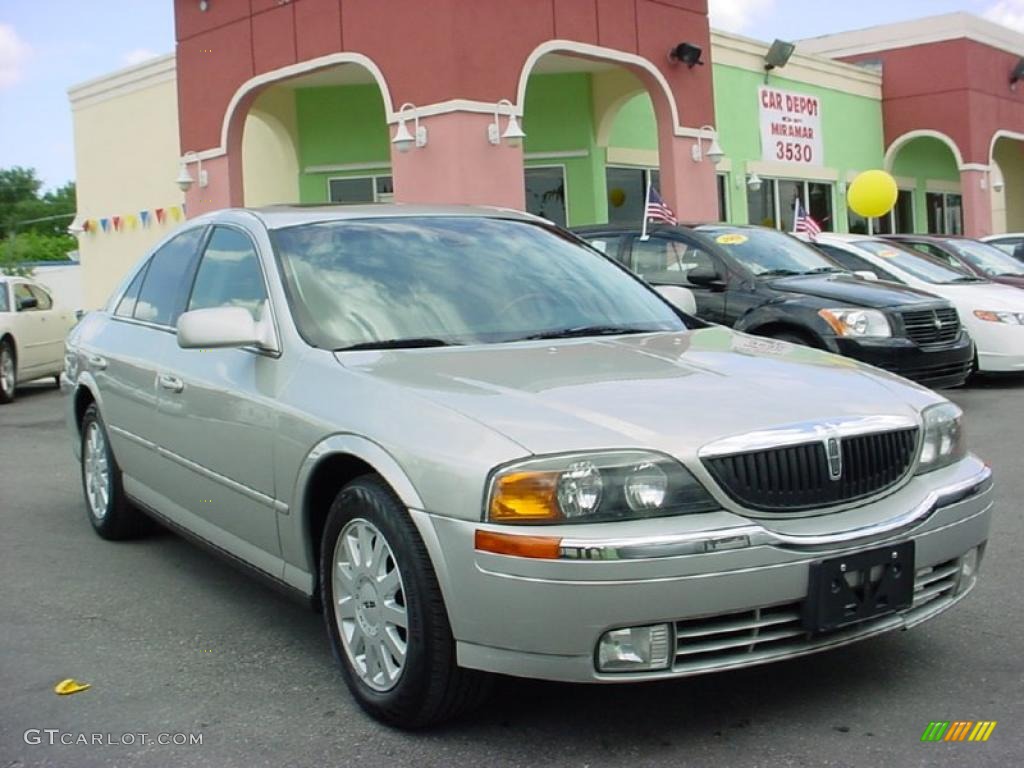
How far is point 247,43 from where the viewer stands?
631 inches

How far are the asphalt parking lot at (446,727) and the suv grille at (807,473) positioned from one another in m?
0.65

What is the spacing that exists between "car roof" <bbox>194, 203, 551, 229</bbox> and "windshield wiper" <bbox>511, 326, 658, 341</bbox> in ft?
2.93

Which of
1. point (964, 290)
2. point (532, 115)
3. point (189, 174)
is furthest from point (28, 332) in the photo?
point (964, 290)

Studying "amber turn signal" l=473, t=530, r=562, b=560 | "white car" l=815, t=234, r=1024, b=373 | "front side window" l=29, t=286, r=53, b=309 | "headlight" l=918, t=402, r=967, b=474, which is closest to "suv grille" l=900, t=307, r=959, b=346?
"white car" l=815, t=234, r=1024, b=373

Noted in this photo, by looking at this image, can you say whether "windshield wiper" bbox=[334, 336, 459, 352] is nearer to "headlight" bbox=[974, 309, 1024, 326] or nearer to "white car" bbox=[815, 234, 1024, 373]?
"white car" bbox=[815, 234, 1024, 373]

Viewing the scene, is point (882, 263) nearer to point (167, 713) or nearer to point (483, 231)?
point (483, 231)

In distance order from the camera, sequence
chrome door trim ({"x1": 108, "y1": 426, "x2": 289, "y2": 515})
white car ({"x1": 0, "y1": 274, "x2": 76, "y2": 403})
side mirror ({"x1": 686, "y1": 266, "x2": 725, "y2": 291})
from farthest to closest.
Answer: white car ({"x1": 0, "y1": 274, "x2": 76, "y2": 403})
side mirror ({"x1": 686, "y1": 266, "x2": 725, "y2": 291})
chrome door trim ({"x1": 108, "y1": 426, "x2": 289, "y2": 515})

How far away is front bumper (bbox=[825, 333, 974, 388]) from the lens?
339 inches

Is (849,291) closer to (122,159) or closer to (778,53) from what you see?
(778,53)

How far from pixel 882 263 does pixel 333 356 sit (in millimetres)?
8709

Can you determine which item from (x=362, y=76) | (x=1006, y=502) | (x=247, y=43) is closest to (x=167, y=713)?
(x=1006, y=502)

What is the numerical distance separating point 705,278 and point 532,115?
32.5ft

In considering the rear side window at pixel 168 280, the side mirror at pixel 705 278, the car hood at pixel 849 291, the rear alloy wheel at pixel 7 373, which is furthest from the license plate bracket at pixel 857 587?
the rear alloy wheel at pixel 7 373

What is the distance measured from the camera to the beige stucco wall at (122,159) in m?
20.4
